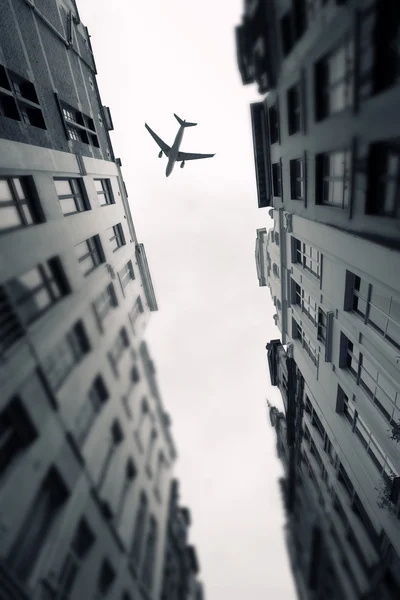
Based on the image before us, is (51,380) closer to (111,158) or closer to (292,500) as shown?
(111,158)

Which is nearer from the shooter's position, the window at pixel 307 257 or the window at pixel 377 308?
the window at pixel 377 308

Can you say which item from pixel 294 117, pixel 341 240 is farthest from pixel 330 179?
pixel 294 117

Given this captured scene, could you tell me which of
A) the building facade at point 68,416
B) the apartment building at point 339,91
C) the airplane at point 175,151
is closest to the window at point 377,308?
the apartment building at point 339,91

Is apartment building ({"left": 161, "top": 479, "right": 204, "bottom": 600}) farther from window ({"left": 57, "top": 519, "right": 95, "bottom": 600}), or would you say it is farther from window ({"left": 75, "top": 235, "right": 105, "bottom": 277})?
window ({"left": 75, "top": 235, "right": 105, "bottom": 277})

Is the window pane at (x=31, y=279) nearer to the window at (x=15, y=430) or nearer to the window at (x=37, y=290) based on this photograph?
the window at (x=37, y=290)

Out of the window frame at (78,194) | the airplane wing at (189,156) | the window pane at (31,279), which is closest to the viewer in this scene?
the window pane at (31,279)

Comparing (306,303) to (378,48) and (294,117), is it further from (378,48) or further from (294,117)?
(378,48)
